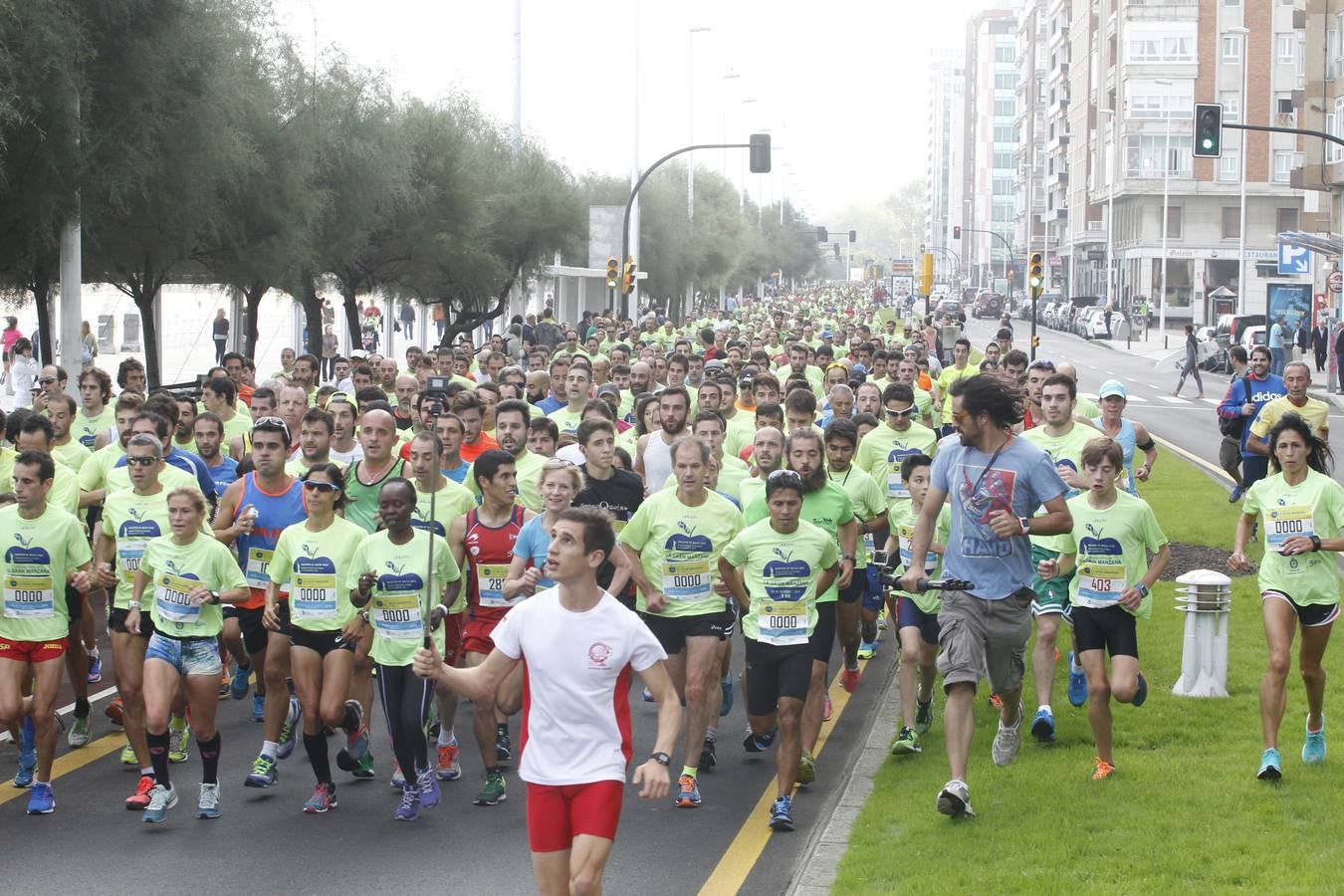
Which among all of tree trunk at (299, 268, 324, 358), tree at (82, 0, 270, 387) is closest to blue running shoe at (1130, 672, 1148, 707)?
tree at (82, 0, 270, 387)

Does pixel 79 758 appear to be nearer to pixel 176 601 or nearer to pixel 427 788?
pixel 176 601

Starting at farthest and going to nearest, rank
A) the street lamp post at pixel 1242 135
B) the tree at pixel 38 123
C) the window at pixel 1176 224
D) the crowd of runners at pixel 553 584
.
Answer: the window at pixel 1176 224 < the street lamp post at pixel 1242 135 < the tree at pixel 38 123 < the crowd of runners at pixel 553 584

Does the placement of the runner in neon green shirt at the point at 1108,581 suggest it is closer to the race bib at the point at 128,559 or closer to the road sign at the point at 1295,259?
the race bib at the point at 128,559

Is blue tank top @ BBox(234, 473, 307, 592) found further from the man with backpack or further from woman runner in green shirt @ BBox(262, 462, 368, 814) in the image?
the man with backpack

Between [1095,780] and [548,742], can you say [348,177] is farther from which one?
[548,742]

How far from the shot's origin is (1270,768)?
8219 millimetres

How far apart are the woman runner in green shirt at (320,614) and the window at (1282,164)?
3687 inches

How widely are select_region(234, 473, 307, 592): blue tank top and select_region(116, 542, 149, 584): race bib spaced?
57 centimetres

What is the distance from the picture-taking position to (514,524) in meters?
8.97

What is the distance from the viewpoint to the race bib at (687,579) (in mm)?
8914

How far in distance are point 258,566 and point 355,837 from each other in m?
2.07

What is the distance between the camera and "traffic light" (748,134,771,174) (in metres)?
39.0

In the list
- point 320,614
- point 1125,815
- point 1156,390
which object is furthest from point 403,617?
point 1156,390

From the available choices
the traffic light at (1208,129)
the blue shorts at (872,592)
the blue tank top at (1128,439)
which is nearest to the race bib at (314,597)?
the blue shorts at (872,592)
